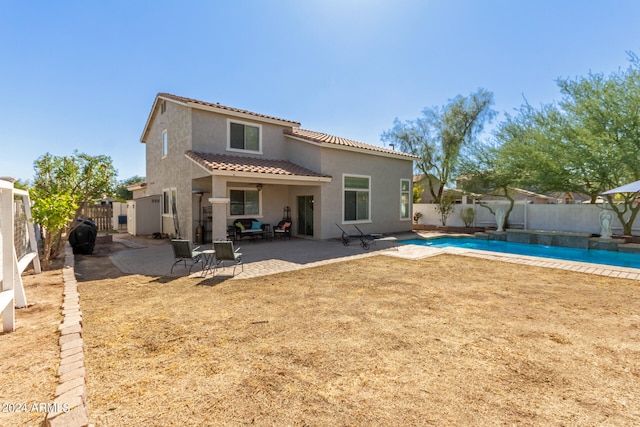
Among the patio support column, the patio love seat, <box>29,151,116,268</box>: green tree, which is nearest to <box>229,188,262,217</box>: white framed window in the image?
the patio love seat

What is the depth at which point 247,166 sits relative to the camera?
13.0 metres

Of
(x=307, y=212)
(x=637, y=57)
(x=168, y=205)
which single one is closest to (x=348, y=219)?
(x=307, y=212)

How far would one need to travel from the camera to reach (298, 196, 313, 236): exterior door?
1599 cm

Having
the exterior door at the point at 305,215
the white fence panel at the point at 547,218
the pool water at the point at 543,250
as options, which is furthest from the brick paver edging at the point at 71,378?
the white fence panel at the point at 547,218

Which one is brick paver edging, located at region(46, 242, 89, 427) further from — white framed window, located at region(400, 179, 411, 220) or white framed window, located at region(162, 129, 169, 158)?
white framed window, located at region(400, 179, 411, 220)

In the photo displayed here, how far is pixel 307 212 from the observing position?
1622 cm

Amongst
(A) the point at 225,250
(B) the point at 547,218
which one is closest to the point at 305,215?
(A) the point at 225,250

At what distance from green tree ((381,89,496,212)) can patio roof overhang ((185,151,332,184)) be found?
14.5 m

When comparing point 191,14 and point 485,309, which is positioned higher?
point 191,14

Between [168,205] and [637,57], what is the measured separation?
2316cm

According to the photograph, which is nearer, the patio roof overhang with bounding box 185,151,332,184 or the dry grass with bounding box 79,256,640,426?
the dry grass with bounding box 79,256,640,426

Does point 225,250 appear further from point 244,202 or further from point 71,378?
point 244,202

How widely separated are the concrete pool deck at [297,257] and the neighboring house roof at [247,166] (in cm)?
306

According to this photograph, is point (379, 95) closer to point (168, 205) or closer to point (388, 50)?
point (388, 50)
